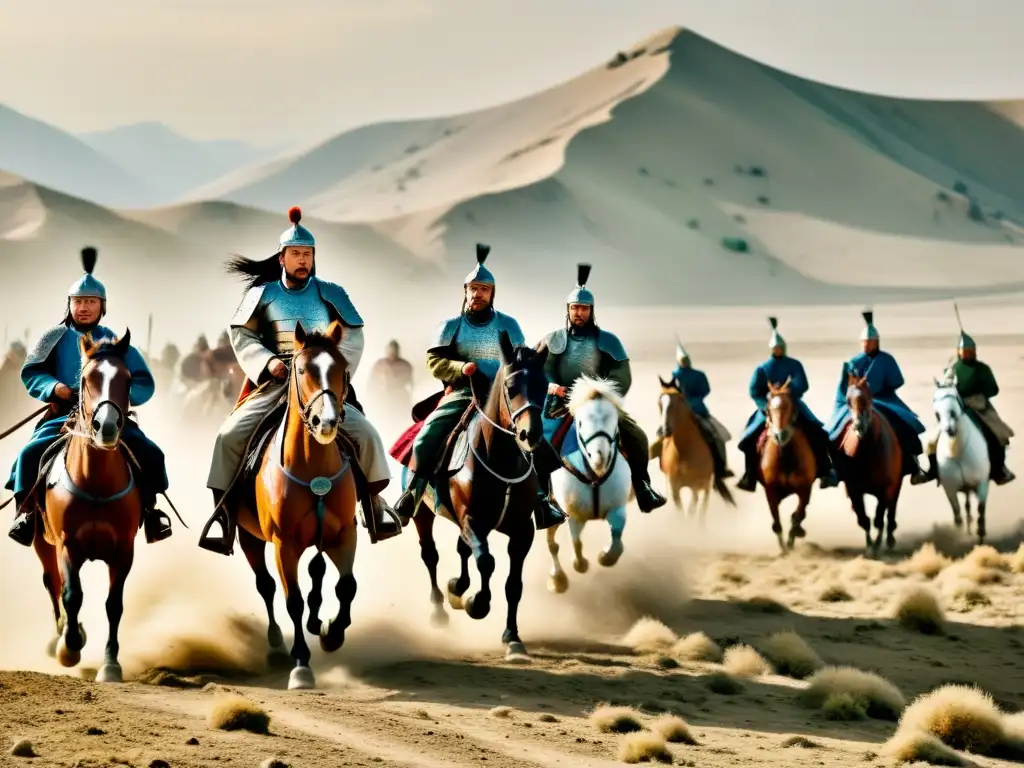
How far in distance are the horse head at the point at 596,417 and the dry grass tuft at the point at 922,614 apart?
12.3 ft

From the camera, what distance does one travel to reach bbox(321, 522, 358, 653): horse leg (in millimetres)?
11938

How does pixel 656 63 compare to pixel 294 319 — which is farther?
pixel 656 63

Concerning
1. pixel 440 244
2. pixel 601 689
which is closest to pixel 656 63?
pixel 440 244

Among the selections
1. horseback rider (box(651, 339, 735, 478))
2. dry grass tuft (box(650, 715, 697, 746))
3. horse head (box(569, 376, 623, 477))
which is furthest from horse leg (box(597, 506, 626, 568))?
horseback rider (box(651, 339, 735, 478))

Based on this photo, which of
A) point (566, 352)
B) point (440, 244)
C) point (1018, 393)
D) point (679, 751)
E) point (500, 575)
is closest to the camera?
point (679, 751)

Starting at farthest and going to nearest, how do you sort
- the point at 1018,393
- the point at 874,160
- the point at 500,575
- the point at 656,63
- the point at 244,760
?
the point at 656,63
the point at 874,160
the point at 1018,393
the point at 500,575
the point at 244,760

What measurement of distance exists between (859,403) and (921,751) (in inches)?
408

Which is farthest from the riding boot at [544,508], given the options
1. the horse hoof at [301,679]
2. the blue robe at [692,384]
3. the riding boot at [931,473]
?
the blue robe at [692,384]

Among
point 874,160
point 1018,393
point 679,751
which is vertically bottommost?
point 679,751

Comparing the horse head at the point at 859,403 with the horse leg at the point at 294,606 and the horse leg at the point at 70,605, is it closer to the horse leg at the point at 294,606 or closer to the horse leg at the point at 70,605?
the horse leg at the point at 294,606

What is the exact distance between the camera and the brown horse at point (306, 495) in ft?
37.3

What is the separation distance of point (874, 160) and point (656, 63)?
107 feet

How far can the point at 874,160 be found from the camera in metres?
149

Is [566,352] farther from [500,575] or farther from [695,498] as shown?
[695,498]
